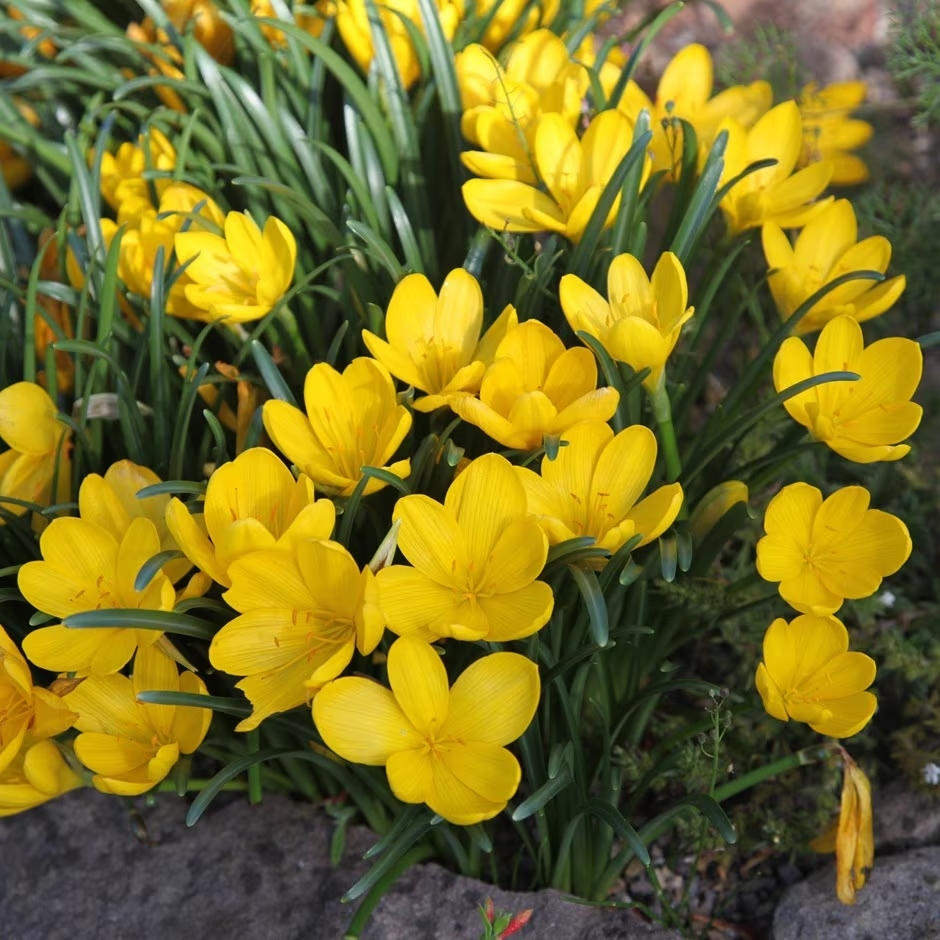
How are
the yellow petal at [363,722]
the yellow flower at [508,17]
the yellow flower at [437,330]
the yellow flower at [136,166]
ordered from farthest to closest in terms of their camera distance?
the yellow flower at [508,17] < the yellow flower at [136,166] < the yellow flower at [437,330] < the yellow petal at [363,722]

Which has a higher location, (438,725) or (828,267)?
(828,267)

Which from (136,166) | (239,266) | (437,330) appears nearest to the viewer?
(437,330)

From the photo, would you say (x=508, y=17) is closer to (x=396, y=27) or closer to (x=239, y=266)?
(x=396, y=27)

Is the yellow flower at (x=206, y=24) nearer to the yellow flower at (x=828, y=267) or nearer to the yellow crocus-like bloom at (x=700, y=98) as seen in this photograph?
the yellow crocus-like bloom at (x=700, y=98)

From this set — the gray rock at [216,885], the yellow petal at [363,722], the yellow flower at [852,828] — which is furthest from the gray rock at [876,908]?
the yellow petal at [363,722]

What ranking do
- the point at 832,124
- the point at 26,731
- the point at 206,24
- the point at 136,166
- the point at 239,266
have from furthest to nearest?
1. the point at 832,124
2. the point at 206,24
3. the point at 136,166
4. the point at 239,266
5. the point at 26,731

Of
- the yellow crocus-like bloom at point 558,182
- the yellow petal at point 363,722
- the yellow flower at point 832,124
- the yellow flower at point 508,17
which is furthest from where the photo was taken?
the yellow flower at point 832,124

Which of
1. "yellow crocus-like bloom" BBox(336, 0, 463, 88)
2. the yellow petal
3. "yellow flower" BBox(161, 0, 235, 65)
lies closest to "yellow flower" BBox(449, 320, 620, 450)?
the yellow petal

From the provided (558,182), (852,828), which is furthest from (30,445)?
(852,828)
